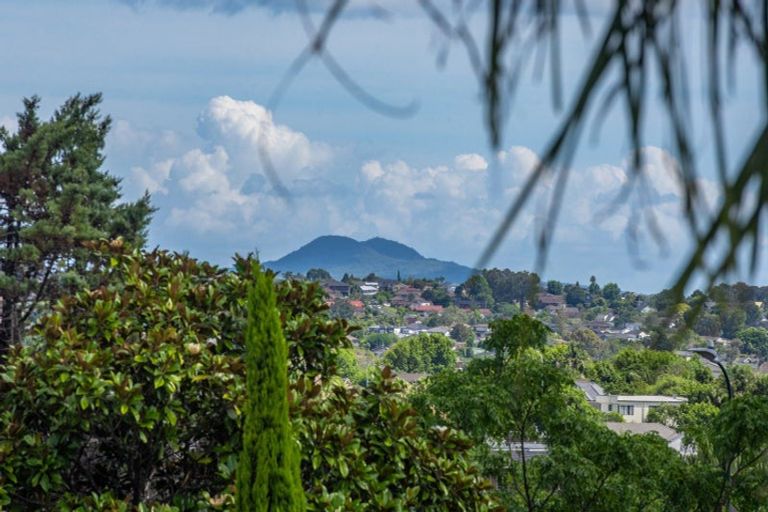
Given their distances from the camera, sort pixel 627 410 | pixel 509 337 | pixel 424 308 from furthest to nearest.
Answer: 1. pixel 424 308
2. pixel 627 410
3. pixel 509 337

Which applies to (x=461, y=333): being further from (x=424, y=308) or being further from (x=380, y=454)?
(x=380, y=454)

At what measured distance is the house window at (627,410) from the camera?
200ft

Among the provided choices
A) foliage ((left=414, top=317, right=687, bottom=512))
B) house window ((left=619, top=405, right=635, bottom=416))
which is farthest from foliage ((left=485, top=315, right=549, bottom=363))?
house window ((left=619, top=405, right=635, bottom=416))

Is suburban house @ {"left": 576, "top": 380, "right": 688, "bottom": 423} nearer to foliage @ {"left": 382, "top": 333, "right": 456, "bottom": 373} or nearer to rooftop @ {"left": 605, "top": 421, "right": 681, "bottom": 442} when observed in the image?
rooftop @ {"left": 605, "top": 421, "right": 681, "bottom": 442}

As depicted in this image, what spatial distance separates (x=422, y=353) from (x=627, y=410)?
2441 cm

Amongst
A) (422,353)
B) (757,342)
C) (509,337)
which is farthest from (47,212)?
(757,342)

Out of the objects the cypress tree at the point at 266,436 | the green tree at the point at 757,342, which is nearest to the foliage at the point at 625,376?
the green tree at the point at 757,342

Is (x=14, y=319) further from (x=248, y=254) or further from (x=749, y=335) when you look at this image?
(x=749, y=335)

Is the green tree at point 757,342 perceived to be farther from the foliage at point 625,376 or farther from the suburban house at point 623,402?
the suburban house at point 623,402

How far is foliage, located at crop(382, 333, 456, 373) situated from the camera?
82938 mm

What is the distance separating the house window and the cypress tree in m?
57.0

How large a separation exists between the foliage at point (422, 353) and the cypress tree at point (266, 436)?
7701cm

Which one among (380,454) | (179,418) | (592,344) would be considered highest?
(592,344)

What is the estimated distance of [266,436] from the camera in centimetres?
562
